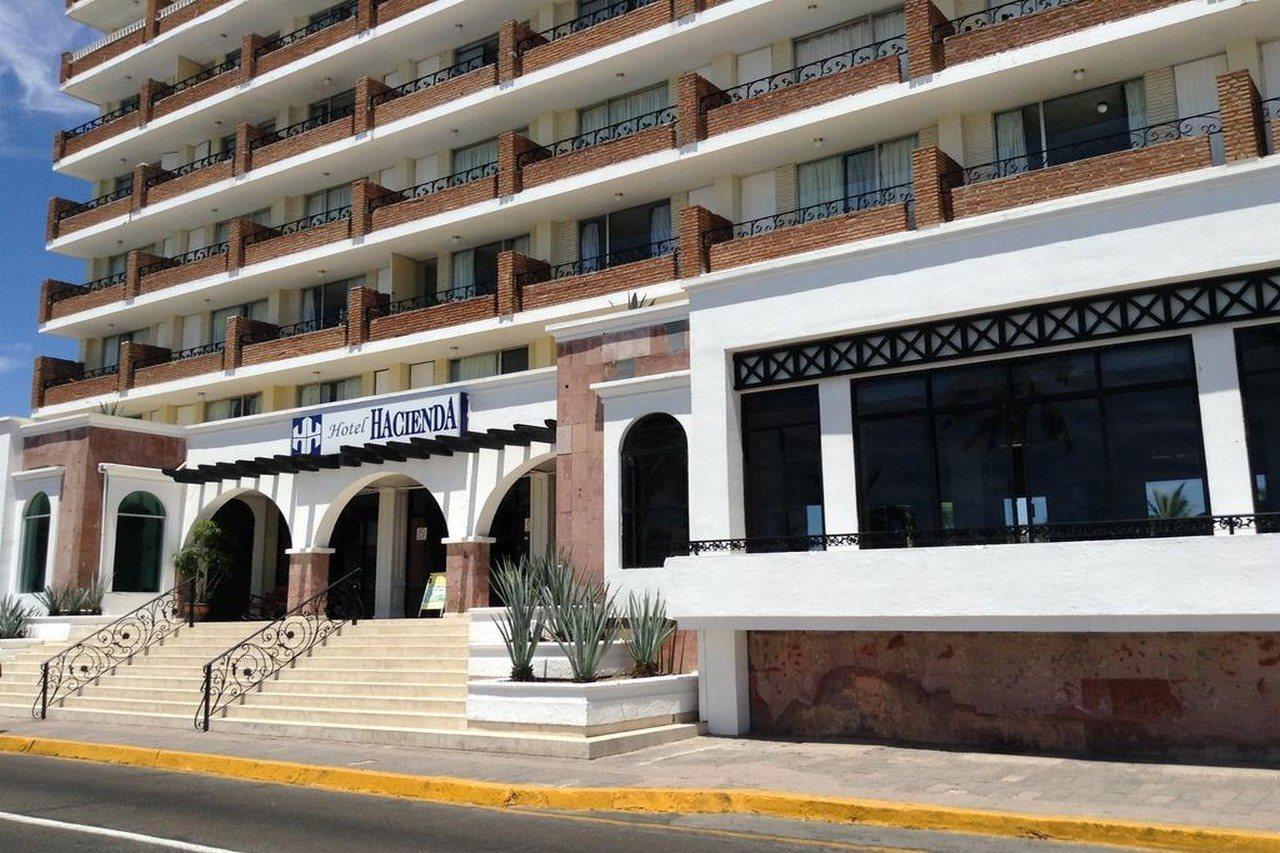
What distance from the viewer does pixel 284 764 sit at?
45.8ft

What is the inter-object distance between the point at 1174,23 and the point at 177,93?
3087 cm

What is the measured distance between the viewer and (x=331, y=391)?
31.8 m

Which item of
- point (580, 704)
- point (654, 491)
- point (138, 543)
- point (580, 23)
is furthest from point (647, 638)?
point (580, 23)

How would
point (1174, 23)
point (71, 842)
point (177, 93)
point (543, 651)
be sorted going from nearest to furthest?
point (71, 842), point (543, 651), point (1174, 23), point (177, 93)

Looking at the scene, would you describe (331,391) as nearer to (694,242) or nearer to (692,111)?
(694,242)

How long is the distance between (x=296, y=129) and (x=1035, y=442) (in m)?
27.1

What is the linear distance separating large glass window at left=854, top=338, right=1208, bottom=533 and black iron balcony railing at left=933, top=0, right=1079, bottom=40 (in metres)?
9.93

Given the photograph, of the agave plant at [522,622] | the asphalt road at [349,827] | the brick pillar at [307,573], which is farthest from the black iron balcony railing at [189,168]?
the asphalt road at [349,827]

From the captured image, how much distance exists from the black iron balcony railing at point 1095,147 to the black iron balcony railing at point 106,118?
31005 millimetres

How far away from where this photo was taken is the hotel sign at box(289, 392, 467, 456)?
79.6ft

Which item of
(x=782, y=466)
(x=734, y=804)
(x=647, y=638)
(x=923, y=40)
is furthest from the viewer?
(x=923, y=40)

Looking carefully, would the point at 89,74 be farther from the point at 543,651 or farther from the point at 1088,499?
the point at 1088,499

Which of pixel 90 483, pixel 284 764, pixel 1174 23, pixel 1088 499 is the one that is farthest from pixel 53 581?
pixel 1174 23

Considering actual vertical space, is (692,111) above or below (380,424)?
above
